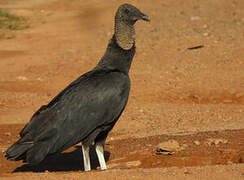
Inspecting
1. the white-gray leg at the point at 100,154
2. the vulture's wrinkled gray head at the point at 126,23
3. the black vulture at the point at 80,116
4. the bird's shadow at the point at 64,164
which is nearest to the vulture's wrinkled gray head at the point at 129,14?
the vulture's wrinkled gray head at the point at 126,23

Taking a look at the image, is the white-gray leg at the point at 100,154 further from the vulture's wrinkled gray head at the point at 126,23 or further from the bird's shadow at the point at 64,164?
the vulture's wrinkled gray head at the point at 126,23

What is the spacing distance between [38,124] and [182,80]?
19.0 ft

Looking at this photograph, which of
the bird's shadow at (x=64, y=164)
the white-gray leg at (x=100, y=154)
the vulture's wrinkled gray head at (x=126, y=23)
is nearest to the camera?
the white-gray leg at (x=100, y=154)

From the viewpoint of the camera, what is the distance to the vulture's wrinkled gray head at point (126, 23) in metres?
6.65

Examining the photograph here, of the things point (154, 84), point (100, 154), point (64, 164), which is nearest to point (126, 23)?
point (100, 154)

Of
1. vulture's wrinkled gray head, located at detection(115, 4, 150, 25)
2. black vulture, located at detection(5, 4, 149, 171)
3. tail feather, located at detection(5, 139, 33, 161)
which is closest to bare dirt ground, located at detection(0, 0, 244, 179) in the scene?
tail feather, located at detection(5, 139, 33, 161)

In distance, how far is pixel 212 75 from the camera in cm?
1155

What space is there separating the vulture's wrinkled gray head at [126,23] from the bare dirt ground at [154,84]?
1398 millimetres

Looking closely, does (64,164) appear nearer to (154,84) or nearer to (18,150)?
(18,150)

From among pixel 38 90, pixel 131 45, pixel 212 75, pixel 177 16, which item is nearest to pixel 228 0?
pixel 177 16

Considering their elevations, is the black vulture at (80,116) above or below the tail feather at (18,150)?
above

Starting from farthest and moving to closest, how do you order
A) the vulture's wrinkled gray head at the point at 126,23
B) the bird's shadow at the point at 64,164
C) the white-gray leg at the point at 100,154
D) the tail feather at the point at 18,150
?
1. the bird's shadow at the point at 64,164
2. the vulture's wrinkled gray head at the point at 126,23
3. the white-gray leg at the point at 100,154
4. the tail feather at the point at 18,150

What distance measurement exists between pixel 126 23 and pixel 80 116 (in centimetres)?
145

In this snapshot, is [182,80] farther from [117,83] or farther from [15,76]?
[117,83]
